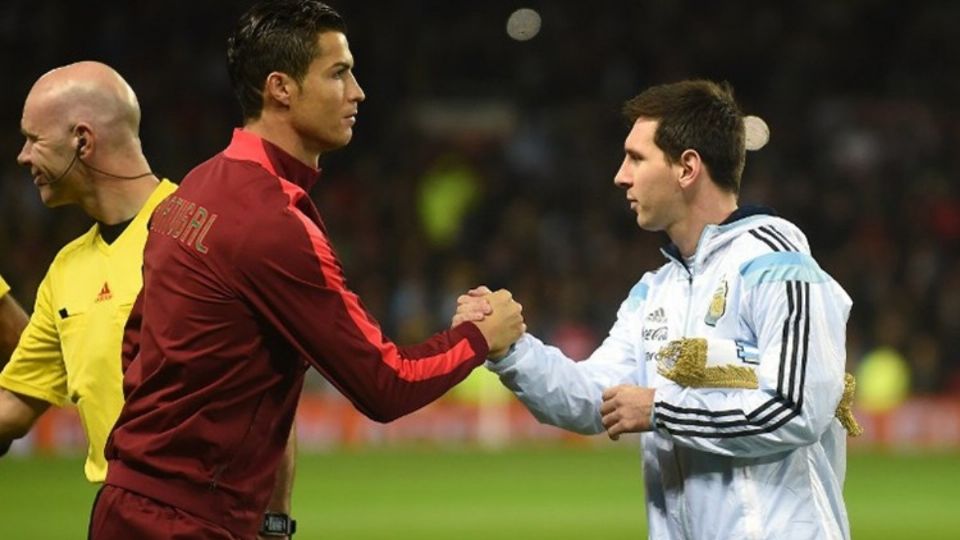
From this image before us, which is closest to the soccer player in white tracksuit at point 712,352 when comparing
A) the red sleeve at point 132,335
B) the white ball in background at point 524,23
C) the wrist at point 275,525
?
the wrist at point 275,525

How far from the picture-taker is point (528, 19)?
24781 mm

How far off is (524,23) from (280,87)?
20526 millimetres

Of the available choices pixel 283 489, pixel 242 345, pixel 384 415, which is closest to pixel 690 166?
pixel 384 415

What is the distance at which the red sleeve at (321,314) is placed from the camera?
424 centimetres

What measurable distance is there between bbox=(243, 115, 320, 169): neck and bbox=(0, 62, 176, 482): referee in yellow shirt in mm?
903

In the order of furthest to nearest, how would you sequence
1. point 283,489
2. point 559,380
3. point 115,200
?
point 115,200 → point 283,489 → point 559,380

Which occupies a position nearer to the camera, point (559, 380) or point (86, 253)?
point (559, 380)

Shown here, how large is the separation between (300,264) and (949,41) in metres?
21.7

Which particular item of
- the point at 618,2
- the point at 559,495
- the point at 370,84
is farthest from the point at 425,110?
the point at 559,495

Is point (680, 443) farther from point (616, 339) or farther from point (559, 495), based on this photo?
point (559, 495)

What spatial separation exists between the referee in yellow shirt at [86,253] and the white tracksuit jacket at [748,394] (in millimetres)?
1209

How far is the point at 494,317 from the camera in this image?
15.7 feet

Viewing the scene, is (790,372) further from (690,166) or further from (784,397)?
(690,166)

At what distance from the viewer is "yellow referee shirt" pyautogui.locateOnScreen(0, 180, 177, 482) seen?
5160 millimetres
